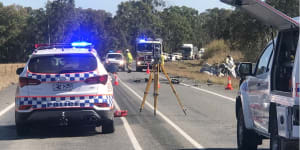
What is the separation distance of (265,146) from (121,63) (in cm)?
3755

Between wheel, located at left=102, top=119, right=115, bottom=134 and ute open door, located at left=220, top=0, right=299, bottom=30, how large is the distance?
429 cm

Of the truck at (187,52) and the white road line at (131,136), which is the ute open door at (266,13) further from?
the truck at (187,52)

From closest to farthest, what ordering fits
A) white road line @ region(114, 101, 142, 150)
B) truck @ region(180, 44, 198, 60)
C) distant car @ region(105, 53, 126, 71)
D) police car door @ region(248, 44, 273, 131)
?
police car door @ region(248, 44, 273, 131)
white road line @ region(114, 101, 142, 150)
distant car @ region(105, 53, 126, 71)
truck @ region(180, 44, 198, 60)

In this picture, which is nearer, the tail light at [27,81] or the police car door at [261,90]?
the police car door at [261,90]

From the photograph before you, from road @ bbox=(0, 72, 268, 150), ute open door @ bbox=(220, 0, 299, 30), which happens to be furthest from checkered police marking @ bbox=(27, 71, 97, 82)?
ute open door @ bbox=(220, 0, 299, 30)

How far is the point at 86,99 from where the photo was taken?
10.9m

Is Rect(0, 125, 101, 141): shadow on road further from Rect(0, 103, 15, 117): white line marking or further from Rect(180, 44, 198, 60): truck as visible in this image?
Rect(180, 44, 198, 60): truck

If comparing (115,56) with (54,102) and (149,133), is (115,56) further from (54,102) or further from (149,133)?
(54,102)

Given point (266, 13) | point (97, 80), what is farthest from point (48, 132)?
point (266, 13)

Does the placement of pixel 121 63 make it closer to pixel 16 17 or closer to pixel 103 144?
pixel 103 144

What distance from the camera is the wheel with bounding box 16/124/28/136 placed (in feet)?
36.3

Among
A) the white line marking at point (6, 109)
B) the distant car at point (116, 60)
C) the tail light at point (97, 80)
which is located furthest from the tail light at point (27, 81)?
the distant car at point (116, 60)

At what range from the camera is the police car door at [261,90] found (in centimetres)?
781

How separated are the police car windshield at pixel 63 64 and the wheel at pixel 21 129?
3.68 feet
